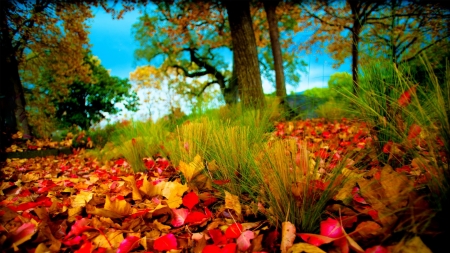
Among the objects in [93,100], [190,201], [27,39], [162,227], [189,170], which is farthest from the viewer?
[93,100]

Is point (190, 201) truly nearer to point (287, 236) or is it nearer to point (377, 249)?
A: point (287, 236)

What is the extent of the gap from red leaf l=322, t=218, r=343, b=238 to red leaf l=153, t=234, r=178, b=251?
0.52 m

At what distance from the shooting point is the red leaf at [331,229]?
857 mm

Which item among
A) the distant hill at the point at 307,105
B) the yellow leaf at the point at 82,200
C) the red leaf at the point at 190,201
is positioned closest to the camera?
the red leaf at the point at 190,201

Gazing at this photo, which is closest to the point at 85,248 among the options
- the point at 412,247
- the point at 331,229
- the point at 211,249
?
the point at 211,249

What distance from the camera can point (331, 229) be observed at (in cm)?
88

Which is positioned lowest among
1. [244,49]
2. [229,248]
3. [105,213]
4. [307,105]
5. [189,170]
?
[229,248]

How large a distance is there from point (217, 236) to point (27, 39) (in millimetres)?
8471

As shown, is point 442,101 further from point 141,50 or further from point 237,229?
point 141,50

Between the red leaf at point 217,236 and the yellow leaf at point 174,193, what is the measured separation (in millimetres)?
256

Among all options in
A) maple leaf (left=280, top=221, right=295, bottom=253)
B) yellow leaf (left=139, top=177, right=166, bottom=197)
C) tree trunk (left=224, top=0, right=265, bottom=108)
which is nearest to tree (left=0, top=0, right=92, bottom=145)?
tree trunk (left=224, top=0, right=265, bottom=108)

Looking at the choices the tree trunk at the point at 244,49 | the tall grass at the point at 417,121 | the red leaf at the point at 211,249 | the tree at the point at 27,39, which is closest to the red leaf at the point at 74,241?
the red leaf at the point at 211,249

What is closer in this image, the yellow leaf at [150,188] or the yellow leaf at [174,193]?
the yellow leaf at [174,193]

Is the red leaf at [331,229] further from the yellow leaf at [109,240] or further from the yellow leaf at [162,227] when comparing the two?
the yellow leaf at [109,240]
